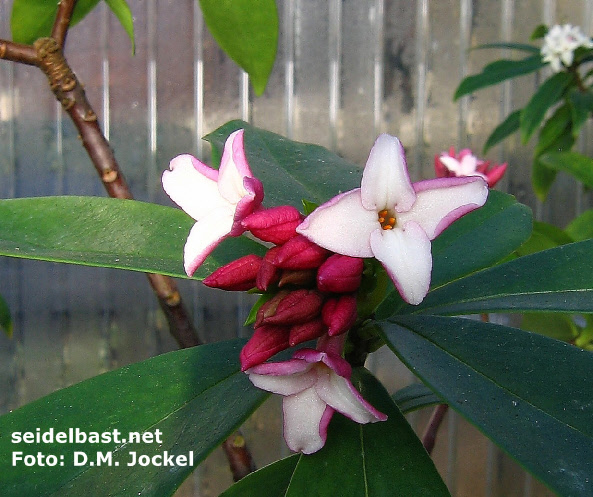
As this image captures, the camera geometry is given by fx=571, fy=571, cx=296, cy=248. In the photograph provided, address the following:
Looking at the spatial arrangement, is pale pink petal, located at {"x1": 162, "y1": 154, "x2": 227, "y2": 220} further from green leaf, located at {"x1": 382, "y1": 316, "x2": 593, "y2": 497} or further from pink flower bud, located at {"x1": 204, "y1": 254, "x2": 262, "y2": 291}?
green leaf, located at {"x1": 382, "y1": 316, "x2": 593, "y2": 497}

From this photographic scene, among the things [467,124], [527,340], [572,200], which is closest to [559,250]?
[527,340]

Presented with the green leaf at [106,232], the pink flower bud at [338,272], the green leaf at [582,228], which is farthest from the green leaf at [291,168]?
the green leaf at [582,228]

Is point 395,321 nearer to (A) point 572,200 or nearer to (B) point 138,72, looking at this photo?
(B) point 138,72

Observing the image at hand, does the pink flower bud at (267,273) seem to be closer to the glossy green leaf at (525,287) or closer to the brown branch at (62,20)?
the glossy green leaf at (525,287)

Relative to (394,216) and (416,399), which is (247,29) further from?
(416,399)

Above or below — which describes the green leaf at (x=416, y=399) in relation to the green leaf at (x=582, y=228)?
below

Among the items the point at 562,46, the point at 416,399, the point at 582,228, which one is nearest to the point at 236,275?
the point at 416,399
